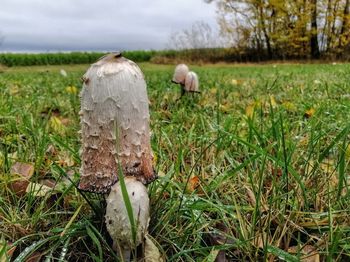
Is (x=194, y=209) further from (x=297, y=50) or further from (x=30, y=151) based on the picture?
(x=297, y=50)

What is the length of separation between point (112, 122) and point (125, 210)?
0.74 ft

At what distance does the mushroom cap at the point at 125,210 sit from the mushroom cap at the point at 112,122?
0.11 ft

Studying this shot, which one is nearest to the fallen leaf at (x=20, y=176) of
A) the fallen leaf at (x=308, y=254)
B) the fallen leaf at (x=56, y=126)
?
the fallen leaf at (x=56, y=126)

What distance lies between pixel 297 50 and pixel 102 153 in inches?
951

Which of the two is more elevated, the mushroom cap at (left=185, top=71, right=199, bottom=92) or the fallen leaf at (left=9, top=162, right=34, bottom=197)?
the mushroom cap at (left=185, top=71, right=199, bottom=92)

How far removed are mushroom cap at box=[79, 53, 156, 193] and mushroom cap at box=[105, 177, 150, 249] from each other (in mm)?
33

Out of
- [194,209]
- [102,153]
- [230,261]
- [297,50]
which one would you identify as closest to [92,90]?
[102,153]

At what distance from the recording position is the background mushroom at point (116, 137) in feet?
3.85

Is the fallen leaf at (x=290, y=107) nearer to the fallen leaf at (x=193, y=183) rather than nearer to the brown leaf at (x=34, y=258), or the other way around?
the fallen leaf at (x=193, y=183)

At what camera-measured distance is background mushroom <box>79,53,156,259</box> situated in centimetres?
117

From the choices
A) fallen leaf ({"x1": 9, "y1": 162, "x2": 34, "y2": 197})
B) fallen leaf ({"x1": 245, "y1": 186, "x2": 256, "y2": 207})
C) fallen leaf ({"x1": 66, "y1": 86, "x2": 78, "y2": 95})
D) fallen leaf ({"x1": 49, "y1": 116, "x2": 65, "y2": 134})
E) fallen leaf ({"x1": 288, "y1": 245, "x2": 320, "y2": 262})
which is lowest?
fallen leaf ({"x1": 288, "y1": 245, "x2": 320, "y2": 262})

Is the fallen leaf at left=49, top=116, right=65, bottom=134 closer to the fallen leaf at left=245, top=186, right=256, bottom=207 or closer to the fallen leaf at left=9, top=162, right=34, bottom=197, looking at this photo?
the fallen leaf at left=9, top=162, right=34, bottom=197

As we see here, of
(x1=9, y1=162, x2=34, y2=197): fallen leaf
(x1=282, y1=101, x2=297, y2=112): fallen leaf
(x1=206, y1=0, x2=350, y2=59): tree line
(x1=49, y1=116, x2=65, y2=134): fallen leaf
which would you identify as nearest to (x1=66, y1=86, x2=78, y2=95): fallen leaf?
(x1=49, y1=116, x2=65, y2=134): fallen leaf

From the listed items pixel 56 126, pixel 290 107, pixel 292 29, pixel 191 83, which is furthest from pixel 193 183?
pixel 292 29
